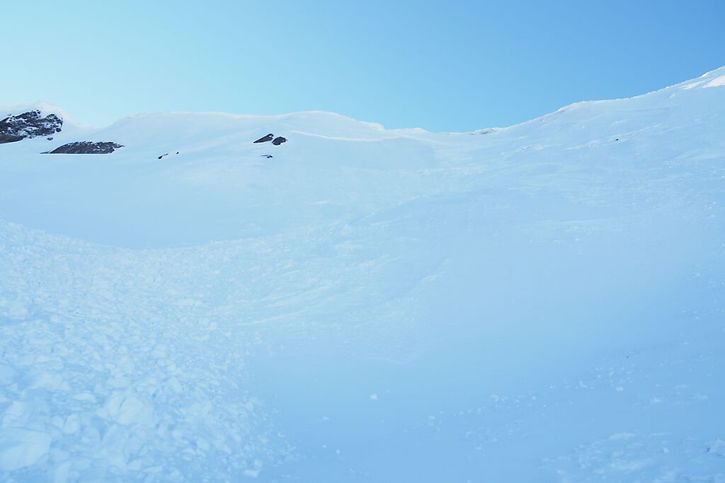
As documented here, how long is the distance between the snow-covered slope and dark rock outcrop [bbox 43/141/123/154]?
15.8m

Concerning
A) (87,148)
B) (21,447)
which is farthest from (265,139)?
(21,447)

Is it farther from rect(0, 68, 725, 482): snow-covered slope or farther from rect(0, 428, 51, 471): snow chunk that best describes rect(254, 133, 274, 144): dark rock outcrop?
rect(0, 428, 51, 471): snow chunk

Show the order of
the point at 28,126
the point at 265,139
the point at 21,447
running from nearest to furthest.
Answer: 1. the point at 21,447
2. the point at 265,139
3. the point at 28,126

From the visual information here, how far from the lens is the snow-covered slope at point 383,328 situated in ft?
17.9

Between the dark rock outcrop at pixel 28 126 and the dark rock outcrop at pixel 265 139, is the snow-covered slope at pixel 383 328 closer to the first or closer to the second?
the dark rock outcrop at pixel 265 139

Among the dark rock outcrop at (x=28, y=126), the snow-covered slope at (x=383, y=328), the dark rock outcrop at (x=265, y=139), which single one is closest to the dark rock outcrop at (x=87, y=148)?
the dark rock outcrop at (x=28, y=126)

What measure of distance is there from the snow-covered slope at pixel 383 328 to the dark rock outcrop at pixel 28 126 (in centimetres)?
2647

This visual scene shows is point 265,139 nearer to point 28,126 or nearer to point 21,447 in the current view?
point 28,126

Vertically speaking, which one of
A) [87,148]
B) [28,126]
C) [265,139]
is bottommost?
[87,148]

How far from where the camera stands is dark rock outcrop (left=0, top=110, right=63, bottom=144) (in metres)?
41.1

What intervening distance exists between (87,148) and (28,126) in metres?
11.2

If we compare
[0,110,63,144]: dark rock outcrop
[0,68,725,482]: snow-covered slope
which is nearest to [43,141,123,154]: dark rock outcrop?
[0,110,63,144]: dark rock outcrop

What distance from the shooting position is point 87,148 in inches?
1395

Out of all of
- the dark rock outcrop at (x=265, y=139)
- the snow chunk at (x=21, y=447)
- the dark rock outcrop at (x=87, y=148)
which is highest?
the dark rock outcrop at (x=265, y=139)
